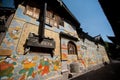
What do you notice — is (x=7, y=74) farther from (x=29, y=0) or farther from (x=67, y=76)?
(x=29, y=0)

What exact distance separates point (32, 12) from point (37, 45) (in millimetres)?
2722

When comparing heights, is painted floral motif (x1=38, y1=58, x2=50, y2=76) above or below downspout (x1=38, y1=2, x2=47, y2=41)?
below

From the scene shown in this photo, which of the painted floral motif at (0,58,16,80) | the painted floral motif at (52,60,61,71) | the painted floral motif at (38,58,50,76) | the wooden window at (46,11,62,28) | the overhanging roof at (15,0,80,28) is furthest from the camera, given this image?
the overhanging roof at (15,0,80,28)

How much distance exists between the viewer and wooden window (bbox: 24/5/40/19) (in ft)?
21.4

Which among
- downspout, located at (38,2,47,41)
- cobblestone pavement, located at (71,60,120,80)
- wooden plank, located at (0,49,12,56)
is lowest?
cobblestone pavement, located at (71,60,120,80)

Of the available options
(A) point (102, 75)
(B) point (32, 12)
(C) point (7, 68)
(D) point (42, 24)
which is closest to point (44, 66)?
(C) point (7, 68)

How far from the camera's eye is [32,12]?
684 cm

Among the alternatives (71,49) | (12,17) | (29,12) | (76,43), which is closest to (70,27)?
(76,43)

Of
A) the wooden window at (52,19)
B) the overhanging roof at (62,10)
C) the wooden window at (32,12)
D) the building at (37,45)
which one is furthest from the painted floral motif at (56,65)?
the overhanging roof at (62,10)

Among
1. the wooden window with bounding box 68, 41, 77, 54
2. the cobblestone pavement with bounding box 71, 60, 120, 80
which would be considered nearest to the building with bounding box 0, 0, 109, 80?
the wooden window with bounding box 68, 41, 77, 54

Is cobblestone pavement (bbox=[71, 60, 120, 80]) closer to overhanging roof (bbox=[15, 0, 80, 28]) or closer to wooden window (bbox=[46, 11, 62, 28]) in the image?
wooden window (bbox=[46, 11, 62, 28])

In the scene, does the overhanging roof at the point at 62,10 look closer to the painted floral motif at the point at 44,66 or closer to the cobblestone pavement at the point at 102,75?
the painted floral motif at the point at 44,66

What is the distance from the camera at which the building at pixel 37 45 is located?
4.94 metres

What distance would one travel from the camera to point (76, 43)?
33.8 feet
